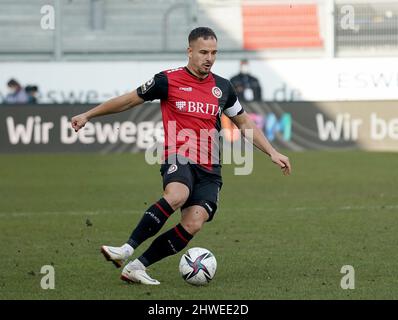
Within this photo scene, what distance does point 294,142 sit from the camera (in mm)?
22438

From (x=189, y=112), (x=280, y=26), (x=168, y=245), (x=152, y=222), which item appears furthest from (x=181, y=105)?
(x=280, y=26)

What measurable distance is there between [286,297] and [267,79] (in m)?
19.9

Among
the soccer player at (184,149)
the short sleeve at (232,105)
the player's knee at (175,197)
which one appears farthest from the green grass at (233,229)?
the short sleeve at (232,105)

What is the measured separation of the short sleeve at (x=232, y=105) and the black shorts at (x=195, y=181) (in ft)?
1.96

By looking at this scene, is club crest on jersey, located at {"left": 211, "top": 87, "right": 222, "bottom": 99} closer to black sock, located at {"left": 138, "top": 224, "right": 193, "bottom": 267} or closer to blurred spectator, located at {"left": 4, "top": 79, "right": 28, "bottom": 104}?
black sock, located at {"left": 138, "top": 224, "right": 193, "bottom": 267}

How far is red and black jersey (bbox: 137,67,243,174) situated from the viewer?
8.03 meters

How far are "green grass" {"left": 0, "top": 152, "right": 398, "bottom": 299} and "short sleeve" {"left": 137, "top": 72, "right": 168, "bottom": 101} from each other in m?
1.48

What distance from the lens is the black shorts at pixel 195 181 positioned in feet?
25.9

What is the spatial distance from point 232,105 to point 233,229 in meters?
3.35

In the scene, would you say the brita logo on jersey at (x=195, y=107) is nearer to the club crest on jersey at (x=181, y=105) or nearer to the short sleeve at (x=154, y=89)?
the club crest on jersey at (x=181, y=105)

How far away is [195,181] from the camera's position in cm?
806

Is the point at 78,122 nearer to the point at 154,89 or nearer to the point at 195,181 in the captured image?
the point at 154,89
